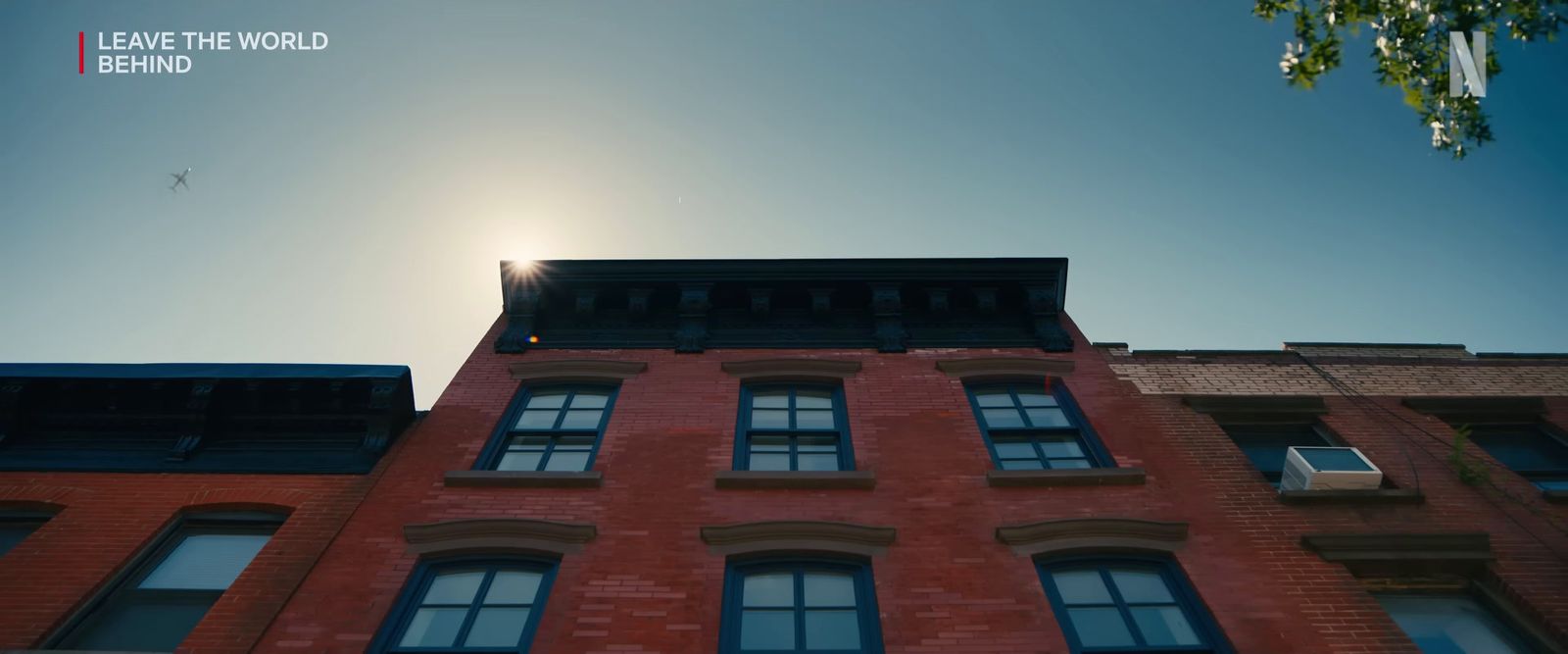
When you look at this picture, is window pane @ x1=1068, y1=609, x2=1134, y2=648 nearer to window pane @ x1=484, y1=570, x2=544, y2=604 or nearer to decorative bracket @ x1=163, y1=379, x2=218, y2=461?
window pane @ x1=484, y1=570, x2=544, y2=604

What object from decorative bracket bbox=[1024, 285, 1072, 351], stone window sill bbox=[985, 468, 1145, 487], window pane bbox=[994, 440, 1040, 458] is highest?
decorative bracket bbox=[1024, 285, 1072, 351]

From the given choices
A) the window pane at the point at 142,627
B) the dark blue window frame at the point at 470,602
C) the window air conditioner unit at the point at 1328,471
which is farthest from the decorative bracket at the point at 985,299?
the window pane at the point at 142,627

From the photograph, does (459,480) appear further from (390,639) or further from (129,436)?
(129,436)

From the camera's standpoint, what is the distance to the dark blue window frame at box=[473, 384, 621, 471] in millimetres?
9688

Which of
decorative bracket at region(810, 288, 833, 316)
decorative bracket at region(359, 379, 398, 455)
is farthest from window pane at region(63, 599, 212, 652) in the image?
decorative bracket at region(810, 288, 833, 316)

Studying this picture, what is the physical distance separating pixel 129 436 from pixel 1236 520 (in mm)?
12921

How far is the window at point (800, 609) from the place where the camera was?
276 inches

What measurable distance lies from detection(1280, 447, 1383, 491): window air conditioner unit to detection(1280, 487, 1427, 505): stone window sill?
8 cm

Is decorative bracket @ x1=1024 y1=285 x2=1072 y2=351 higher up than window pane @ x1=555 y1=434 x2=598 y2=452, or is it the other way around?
decorative bracket @ x1=1024 y1=285 x2=1072 y2=351

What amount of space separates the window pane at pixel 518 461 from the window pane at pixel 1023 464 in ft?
18.1

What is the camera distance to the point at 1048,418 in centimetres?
1066

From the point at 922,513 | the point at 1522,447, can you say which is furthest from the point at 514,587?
the point at 1522,447

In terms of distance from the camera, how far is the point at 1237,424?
35.3 feet

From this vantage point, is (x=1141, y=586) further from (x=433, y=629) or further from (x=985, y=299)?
(x=433, y=629)
